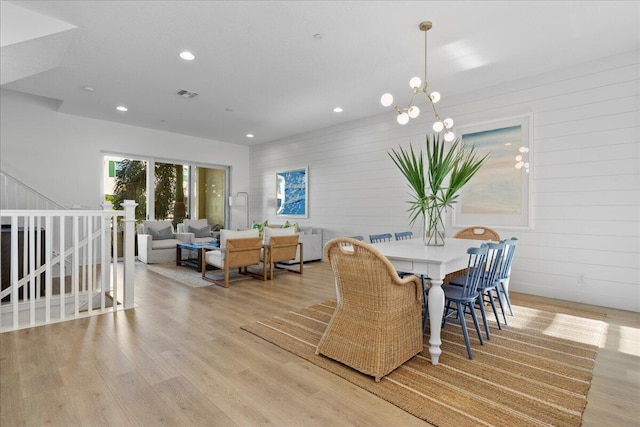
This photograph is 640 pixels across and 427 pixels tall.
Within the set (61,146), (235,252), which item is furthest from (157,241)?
(235,252)

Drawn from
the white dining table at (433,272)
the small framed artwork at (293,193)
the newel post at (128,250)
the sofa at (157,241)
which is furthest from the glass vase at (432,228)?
the sofa at (157,241)

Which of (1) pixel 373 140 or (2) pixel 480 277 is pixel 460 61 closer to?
(1) pixel 373 140

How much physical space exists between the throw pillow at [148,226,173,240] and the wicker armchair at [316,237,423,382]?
18.6ft

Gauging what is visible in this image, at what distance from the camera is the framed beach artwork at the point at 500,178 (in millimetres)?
4430

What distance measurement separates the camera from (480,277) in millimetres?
2633

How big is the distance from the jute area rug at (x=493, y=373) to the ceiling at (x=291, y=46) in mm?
2997

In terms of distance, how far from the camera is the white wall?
5.82 m

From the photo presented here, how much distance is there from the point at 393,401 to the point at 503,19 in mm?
3540

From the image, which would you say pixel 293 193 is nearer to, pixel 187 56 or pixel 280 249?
pixel 280 249

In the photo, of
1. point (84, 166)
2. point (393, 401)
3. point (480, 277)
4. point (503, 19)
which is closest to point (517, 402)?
point (393, 401)

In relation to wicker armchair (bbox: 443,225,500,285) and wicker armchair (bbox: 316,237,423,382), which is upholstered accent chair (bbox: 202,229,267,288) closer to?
wicker armchair (bbox: 316,237,423,382)

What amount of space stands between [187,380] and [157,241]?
5.38 m

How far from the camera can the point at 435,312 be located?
7.50 ft

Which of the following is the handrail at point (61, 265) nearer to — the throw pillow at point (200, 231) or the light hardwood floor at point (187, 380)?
the light hardwood floor at point (187, 380)
